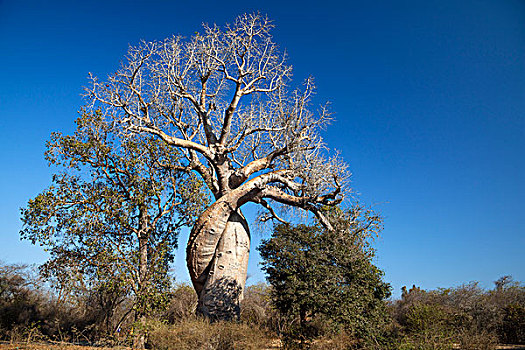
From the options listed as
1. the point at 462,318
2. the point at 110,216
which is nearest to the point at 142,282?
the point at 110,216

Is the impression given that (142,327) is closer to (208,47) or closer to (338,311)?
(338,311)

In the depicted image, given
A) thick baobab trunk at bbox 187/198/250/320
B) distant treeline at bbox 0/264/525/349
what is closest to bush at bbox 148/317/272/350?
distant treeline at bbox 0/264/525/349

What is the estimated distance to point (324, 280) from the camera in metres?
7.30

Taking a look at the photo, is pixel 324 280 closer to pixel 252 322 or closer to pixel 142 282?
pixel 252 322

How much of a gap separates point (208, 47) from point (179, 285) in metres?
9.75

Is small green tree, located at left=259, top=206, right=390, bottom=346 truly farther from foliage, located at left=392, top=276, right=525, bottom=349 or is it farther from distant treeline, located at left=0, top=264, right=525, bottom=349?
foliage, located at left=392, top=276, right=525, bottom=349

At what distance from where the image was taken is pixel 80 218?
299 inches

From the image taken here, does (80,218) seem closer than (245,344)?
No

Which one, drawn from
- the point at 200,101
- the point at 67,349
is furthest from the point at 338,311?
the point at 200,101

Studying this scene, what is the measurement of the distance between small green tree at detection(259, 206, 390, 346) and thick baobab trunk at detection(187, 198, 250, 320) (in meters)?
0.99

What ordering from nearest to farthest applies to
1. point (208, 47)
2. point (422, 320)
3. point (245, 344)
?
point (245, 344), point (422, 320), point (208, 47)

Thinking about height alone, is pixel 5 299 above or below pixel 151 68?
below

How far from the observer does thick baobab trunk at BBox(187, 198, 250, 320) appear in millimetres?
8367

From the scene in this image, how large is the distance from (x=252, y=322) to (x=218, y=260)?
70.5 inches
